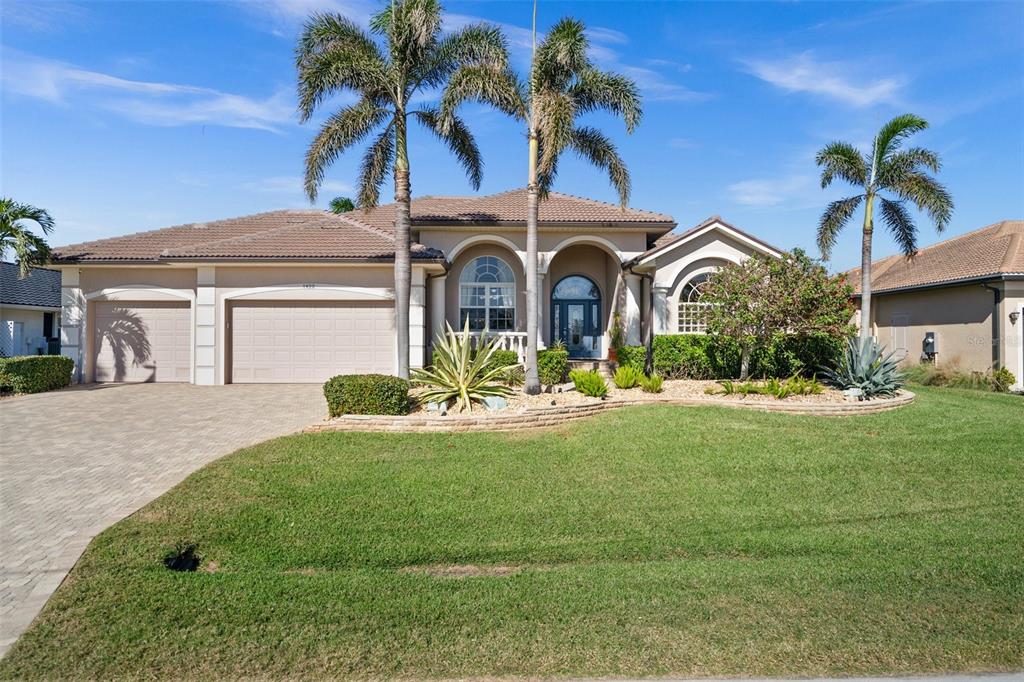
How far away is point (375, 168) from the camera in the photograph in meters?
14.1

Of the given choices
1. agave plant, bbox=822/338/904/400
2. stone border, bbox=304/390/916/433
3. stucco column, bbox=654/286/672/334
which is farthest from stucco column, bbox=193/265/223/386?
agave plant, bbox=822/338/904/400

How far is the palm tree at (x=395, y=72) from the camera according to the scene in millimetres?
12578

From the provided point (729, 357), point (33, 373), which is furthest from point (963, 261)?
point (33, 373)

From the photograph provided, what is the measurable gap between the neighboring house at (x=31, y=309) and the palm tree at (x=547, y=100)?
856 inches

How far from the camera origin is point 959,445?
9492 mm

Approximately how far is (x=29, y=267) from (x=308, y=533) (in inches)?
583

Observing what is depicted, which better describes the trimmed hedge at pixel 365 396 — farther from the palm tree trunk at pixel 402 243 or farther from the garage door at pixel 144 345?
the garage door at pixel 144 345

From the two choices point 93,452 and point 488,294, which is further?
point 488,294

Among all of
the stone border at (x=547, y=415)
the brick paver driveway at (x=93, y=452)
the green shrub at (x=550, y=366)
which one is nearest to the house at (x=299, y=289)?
the brick paver driveway at (x=93, y=452)

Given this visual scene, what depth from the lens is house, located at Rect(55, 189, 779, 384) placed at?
1648 cm

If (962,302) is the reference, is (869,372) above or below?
below

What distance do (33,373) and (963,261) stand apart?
28889 mm

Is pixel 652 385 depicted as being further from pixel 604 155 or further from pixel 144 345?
pixel 144 345

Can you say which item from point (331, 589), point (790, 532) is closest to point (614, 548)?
point (790, 532)
